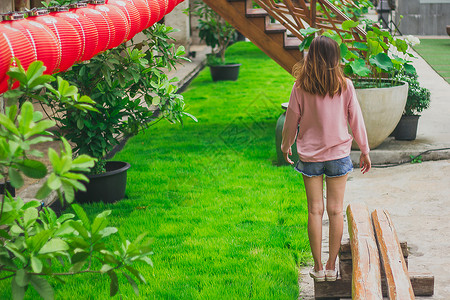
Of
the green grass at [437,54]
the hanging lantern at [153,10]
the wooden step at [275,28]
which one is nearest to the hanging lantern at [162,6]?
the hanging lantern at [153,10]

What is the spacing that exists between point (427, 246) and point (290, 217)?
1333mm

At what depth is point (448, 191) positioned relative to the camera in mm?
7148

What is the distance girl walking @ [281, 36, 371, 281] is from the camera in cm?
428

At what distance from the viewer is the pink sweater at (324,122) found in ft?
14.3

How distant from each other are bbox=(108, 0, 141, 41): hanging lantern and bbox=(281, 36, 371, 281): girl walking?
1353 mm

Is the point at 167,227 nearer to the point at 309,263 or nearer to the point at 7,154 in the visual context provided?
the point at 309,263

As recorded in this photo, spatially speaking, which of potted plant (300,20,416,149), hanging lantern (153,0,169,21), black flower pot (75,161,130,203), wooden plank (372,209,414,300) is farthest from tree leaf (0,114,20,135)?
potted plant (300,20,416,149)

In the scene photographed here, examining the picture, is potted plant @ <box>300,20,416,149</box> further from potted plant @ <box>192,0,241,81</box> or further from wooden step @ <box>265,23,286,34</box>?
potted plant @ <box>192,0,241,81</box>

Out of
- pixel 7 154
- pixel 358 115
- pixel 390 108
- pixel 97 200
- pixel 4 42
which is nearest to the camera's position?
pixel 7 154

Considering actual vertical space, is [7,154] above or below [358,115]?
above

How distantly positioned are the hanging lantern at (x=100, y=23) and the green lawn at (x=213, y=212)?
131cm

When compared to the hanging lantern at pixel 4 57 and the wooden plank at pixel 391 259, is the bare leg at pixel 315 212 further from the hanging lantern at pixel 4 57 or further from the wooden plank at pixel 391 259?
the hanging lantern at pixel 4 57

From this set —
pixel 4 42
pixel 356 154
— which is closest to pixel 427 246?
pixel 356 154

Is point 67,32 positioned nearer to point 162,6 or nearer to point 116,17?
point 116,17
